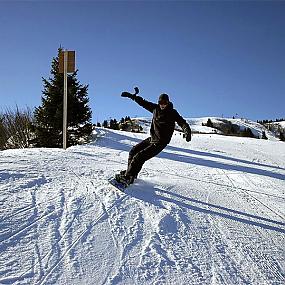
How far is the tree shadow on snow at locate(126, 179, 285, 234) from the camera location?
533 centimetres

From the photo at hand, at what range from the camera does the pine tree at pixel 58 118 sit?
18766 millimetres

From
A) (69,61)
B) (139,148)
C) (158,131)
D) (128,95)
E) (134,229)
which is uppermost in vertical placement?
(69,61)

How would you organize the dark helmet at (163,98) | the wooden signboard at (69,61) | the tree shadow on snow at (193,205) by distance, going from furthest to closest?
the wooden signboard at (69,61)
the dark helmet at (163,98)
the tree shadow on snow at (193,205)

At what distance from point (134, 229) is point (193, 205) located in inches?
67.0

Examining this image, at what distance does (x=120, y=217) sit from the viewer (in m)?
4.96

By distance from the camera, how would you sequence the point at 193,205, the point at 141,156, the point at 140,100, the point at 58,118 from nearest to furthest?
the point at 193,205 < the point at 141,156 < the point at 140,100 < the point at 58,118

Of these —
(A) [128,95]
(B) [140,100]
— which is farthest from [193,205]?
(A) [128,95]

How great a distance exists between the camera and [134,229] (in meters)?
4.57

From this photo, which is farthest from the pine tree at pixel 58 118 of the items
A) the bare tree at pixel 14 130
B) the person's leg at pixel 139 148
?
the person's leg at pixel 139 148

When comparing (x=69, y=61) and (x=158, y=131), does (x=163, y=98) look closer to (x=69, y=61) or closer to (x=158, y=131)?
(x=158, y=131)

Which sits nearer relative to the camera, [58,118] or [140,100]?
[140,100]

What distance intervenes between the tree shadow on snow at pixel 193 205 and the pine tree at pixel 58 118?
1237 cm

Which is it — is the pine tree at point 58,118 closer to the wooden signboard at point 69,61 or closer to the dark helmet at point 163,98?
the wooden signboard at point 69,61

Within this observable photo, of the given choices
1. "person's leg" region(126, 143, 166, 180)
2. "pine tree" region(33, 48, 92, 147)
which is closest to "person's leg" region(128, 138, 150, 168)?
"person's leg" region(126, 143, 166, 180)
